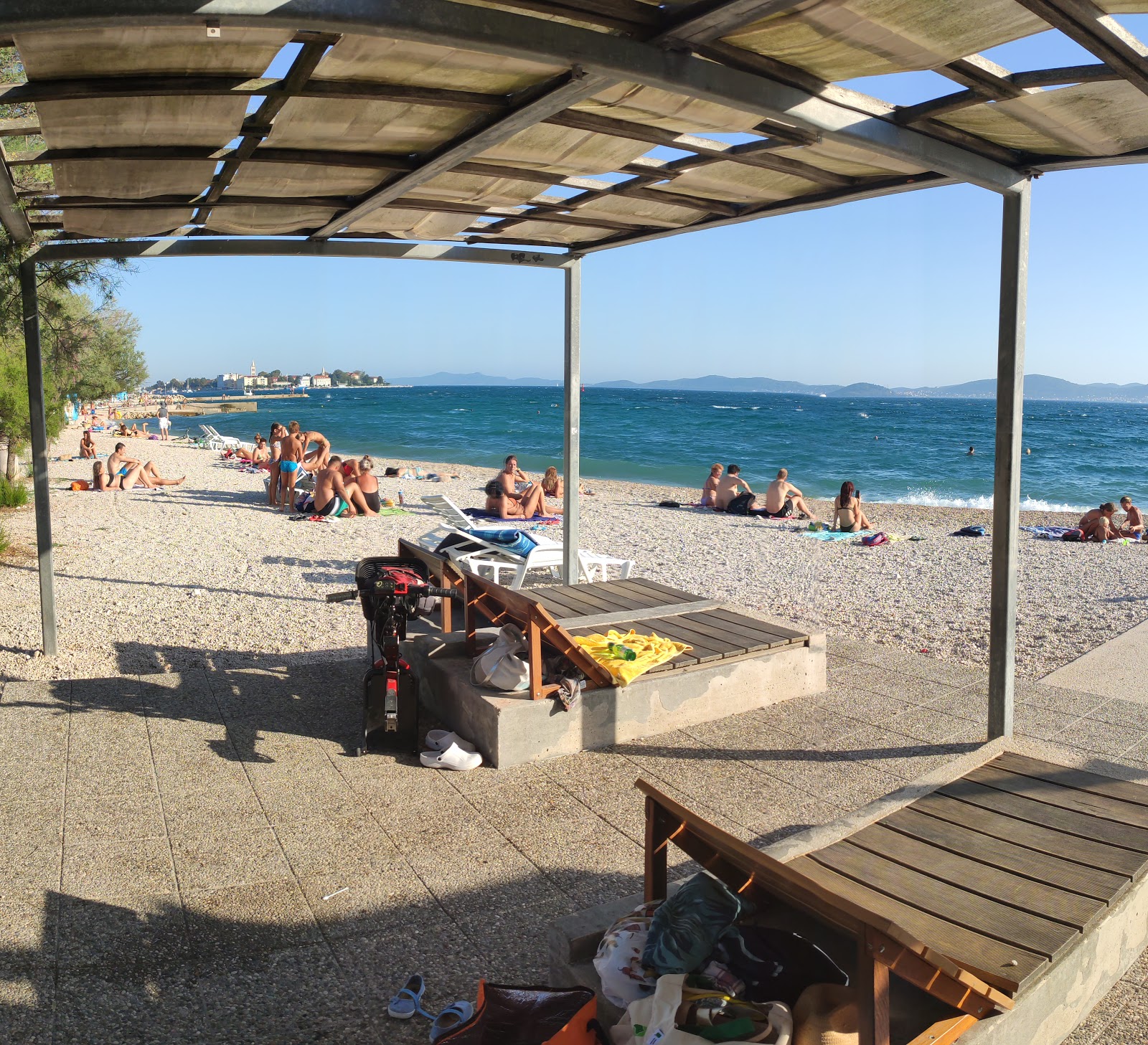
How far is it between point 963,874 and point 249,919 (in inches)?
87.9

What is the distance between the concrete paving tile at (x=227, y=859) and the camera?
10.4 ft

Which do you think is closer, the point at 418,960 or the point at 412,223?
the point at 418,960

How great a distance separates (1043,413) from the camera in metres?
85.2

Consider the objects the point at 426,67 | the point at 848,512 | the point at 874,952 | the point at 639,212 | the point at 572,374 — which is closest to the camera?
the point at 874,952

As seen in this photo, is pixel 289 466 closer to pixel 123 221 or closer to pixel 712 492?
pixel 712 492

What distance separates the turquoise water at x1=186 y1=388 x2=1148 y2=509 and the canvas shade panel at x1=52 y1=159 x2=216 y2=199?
26000 millimetres

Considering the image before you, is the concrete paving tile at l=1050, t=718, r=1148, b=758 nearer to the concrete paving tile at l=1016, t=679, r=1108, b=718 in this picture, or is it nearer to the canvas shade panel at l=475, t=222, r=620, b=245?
the concrete paving tile at l=1016, t=679, r=1108, b=718

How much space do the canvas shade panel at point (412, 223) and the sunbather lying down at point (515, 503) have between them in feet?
23.0

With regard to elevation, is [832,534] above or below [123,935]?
above

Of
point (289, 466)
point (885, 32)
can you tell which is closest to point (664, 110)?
point (885, 32)

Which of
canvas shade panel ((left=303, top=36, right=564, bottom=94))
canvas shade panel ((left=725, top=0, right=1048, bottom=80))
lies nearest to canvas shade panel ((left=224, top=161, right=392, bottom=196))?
canvas shade panel ((left=303, top=36, right=564, bottom=94))

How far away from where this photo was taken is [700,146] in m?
3.73

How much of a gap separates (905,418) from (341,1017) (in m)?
79.4

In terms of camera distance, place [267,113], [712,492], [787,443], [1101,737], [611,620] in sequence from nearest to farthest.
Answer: [267,113] → [1101,737] → [611,620] → [712,492] → [787,443]
